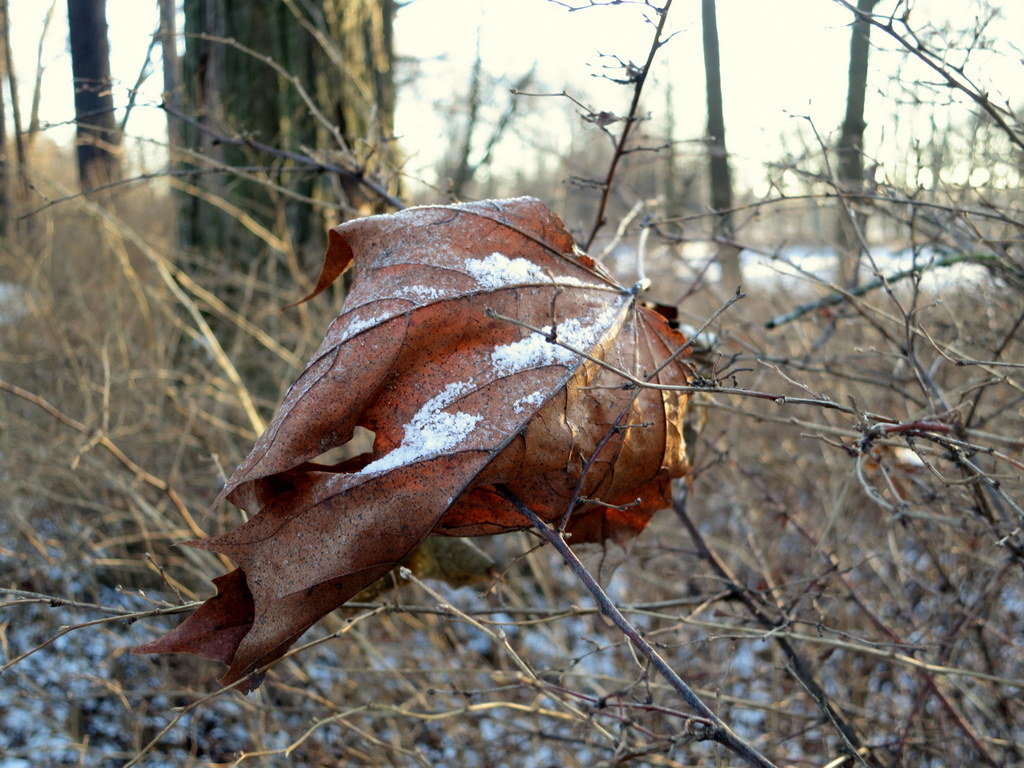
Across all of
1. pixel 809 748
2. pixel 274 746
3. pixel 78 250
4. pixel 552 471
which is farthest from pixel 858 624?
pixel 78 250

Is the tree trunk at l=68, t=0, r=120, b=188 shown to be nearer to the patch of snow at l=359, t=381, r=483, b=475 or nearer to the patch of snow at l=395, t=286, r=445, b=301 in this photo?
the patch of snow at l=395, t=286, r=445, b=301

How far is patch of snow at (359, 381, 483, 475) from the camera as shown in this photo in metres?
0.91

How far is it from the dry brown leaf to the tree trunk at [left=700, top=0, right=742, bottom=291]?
242 millimetres

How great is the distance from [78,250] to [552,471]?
576 centimetres

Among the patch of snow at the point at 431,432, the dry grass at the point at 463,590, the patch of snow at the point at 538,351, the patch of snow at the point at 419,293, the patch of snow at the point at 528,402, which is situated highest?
the patch of snow at the point at 419,293

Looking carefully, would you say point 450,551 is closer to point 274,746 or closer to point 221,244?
point 274,746

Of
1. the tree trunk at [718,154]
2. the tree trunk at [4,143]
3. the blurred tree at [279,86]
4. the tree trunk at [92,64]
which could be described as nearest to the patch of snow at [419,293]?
the tree trunk at [718,154]

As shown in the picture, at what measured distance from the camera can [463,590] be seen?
3.48m

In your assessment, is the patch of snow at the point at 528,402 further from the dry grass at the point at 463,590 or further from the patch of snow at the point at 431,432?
the dry grass at the point at 463,590

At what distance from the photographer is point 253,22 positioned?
345 cm

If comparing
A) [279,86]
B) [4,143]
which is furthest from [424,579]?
[4,143]

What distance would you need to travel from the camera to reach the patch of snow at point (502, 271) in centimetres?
105

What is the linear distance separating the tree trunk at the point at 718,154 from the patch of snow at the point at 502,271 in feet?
0.90

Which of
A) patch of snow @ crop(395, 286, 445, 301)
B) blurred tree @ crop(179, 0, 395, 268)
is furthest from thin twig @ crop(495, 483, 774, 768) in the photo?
blurred tree @ crop(179, 0, 395, 268)
